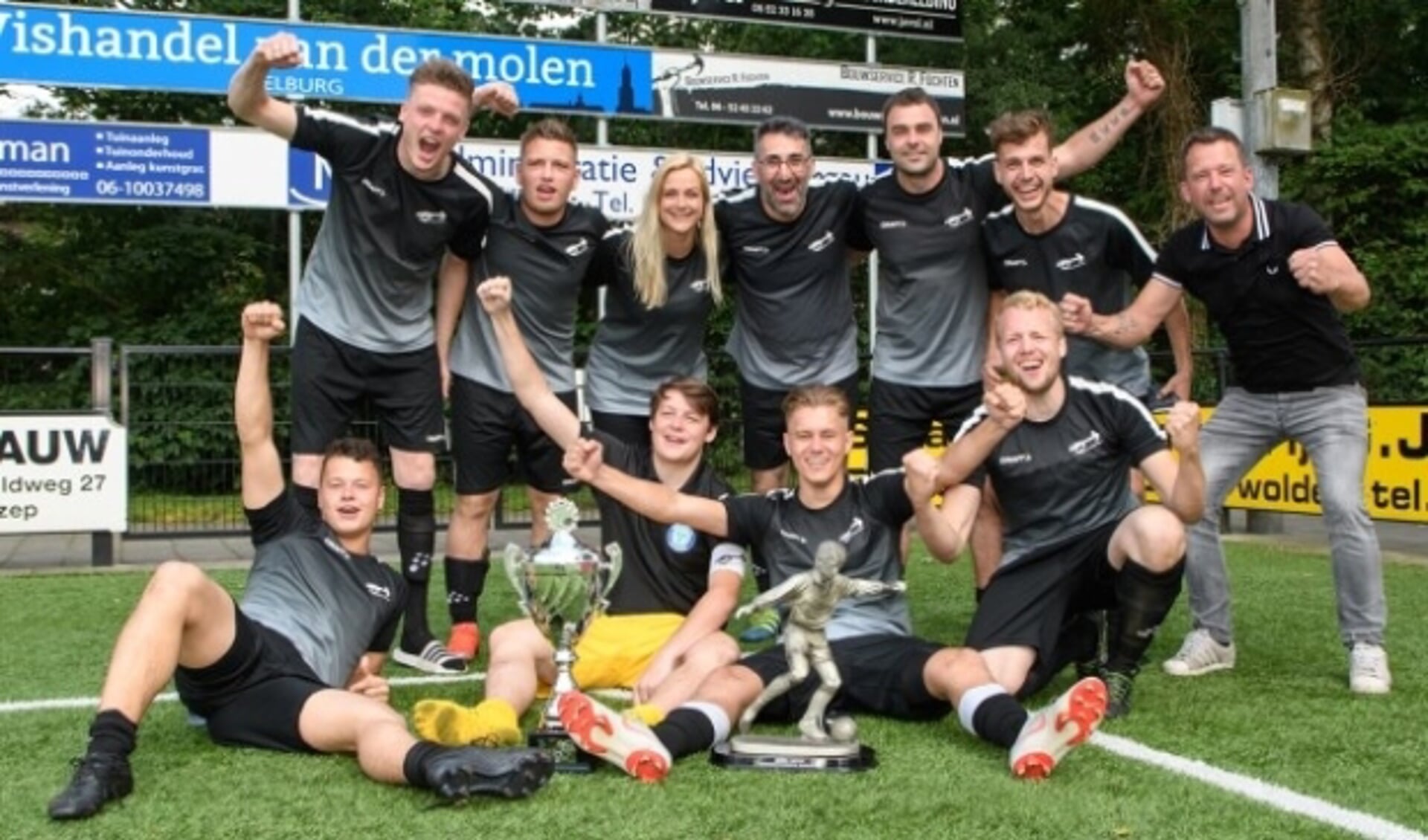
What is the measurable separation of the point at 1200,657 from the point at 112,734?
3.65 m

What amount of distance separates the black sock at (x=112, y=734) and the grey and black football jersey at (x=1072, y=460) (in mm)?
2534

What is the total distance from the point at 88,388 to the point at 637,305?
620 cm

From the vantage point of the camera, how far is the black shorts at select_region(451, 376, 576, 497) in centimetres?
544

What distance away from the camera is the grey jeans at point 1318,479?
15.9 ft

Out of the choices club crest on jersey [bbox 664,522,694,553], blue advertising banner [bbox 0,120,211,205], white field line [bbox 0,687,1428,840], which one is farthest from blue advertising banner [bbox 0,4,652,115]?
white field line [bbox 0,687,1428,840]

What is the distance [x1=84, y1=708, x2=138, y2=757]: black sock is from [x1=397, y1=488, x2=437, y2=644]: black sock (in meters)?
2.17

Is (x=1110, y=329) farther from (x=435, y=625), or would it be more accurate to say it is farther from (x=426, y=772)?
(x=435, y=625)

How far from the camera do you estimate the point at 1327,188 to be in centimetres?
1992

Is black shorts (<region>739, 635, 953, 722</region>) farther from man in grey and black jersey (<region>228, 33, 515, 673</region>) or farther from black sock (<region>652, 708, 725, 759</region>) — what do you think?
man in grey and black jersey (<region>228, 33, 515, 673</region>)

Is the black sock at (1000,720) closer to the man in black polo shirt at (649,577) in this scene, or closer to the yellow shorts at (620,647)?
the man in black polo shirt at (649,577)

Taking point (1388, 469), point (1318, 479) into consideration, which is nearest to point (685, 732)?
point (1318, 479)

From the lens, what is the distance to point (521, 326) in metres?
5.43

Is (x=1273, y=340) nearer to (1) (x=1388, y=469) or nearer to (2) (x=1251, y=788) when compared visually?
(2) (x=1251, y=788)

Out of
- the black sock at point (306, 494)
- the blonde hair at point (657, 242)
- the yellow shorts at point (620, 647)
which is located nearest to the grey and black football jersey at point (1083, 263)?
the blonde hair at point (657, 242)
